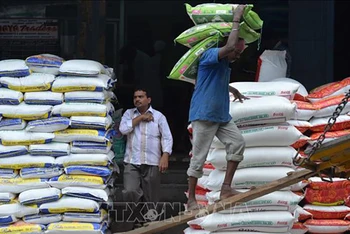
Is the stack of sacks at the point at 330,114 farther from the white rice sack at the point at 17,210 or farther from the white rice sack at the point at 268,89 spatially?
the white rice sack at the point at 17,210

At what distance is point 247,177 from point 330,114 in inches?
48.1

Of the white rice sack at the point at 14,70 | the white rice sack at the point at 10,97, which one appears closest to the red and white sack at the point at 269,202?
the white rice sack at the point at 10,97

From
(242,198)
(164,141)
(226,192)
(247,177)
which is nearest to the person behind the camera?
(242,198)

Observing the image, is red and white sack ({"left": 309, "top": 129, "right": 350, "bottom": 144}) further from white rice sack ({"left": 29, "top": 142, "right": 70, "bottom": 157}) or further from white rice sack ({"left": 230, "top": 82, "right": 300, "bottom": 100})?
white rice sack ({"left": 29, "top": 142, "right": 70, "bottom": 157})

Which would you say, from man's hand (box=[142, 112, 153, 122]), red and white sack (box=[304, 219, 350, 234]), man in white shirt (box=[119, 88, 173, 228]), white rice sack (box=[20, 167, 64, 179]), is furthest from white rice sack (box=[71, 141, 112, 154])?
red and white sack (box=[304, 219, 350, 234])

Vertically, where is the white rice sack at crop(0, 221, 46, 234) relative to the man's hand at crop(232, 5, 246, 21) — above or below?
below

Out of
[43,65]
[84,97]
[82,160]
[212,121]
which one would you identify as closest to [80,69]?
[84,97]

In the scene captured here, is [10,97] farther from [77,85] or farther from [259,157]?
[259,157]

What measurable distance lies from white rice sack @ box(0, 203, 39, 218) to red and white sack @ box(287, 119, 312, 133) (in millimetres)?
2685

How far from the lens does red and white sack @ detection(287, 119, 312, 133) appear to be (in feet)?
26.4

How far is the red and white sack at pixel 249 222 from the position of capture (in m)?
7.39

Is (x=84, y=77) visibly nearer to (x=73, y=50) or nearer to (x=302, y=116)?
(x=302, y=116)

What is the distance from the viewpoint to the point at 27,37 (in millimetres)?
11312

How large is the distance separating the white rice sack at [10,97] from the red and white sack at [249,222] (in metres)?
2.13
